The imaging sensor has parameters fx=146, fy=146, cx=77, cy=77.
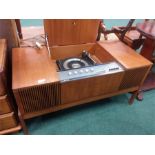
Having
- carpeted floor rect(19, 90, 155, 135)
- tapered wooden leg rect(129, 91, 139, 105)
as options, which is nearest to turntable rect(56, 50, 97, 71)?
carpeted floor rect(19, 90, 155, 135)

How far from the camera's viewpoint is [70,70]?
1076 millimetres

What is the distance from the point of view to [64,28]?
1.26 meters

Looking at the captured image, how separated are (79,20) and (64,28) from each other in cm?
15

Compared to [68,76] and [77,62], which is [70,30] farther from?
[68,76]

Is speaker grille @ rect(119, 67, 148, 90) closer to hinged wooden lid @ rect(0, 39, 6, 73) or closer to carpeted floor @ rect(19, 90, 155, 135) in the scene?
carpeted floor @ rect(19, 90, 155, 135)

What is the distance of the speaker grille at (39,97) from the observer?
3.10ft

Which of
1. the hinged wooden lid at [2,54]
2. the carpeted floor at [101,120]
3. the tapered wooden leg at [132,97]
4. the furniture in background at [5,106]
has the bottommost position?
the carpeted floor at [101,120]

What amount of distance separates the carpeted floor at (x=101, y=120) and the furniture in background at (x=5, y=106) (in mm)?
199

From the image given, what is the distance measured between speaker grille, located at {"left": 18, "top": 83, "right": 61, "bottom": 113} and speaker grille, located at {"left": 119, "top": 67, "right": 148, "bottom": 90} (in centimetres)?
58

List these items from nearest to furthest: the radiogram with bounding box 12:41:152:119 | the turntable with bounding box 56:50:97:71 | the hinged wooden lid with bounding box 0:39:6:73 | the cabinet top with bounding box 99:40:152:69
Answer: the hinged wooden lid with bounding box 0:39:6:73
the radiogram with bounding box 12:41:152:119
the cabinet top with bounding box 99:40:152:69
the turntable with bounding box 56:50:97:71

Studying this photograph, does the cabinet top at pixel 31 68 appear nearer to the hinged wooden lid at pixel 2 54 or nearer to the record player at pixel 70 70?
the record player at pixel 70 70

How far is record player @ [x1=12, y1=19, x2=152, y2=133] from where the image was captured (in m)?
0.98

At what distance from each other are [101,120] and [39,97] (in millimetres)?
692

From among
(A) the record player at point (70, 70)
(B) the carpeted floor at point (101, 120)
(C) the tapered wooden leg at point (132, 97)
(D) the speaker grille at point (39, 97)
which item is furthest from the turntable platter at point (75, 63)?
(C) the tapered wooden leg at point (132, 97)
